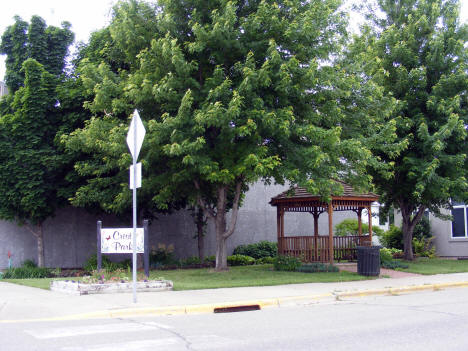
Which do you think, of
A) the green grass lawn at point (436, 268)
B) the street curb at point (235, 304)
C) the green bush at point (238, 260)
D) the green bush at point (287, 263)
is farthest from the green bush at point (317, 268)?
the green bush at point (238, 260)

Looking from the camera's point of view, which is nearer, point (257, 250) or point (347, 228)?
point (257, 250)

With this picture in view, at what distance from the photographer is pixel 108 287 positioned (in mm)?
13531

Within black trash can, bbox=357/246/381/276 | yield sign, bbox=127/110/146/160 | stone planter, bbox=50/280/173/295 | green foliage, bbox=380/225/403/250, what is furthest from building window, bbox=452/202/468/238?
yield sign, bbox=127/110/146/160

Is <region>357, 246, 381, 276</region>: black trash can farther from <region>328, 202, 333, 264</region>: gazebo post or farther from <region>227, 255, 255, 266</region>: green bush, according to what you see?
<region>227, 255, 255, 266</region>: green bush

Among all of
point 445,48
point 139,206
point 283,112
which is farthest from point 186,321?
point 445,48

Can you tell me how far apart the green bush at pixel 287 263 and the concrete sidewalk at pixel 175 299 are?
3755 millimetres

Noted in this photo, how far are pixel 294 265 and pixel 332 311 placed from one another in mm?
8490

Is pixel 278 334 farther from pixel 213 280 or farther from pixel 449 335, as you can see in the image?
pixel 213 280

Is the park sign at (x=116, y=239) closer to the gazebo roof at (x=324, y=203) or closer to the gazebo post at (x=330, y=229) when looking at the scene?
the gazebo roof at (x=324, y=203)

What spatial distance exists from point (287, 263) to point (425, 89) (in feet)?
30.9

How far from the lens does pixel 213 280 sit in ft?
54.3

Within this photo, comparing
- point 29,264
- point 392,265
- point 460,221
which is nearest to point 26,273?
point 29,264

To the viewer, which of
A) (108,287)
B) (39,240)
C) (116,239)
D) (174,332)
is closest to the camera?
(174,332)

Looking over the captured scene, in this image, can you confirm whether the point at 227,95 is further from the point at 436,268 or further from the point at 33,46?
the point at 436,268
